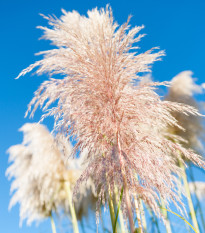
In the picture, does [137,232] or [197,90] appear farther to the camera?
[197,90]

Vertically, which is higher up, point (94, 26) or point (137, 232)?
point (94, 26)

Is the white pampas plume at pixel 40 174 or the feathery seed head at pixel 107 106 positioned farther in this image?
the white pampas plume at pixel 40 174

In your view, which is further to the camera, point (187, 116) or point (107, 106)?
point (187, 116)

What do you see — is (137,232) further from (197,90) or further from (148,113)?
(197,90)

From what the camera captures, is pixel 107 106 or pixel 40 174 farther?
pixel 40 174

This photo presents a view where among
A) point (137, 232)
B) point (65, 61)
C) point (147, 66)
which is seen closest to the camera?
point (137, 232)

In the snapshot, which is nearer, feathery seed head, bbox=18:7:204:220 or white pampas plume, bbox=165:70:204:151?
feathery seed head, bbox=18:7:204:220

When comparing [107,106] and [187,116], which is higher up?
[187,116]

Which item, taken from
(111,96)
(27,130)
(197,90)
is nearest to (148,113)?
(111,96)

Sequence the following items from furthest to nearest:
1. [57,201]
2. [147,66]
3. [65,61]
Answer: [57,201]
[147,66]
[65,61]

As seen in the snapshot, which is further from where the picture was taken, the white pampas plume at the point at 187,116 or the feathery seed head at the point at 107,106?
the white pampas plume at the point at 187,116

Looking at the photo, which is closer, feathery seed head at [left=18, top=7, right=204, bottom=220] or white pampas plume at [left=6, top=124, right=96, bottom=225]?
feathery seed head at [left=18, top=7, right=204, bottom=220]
